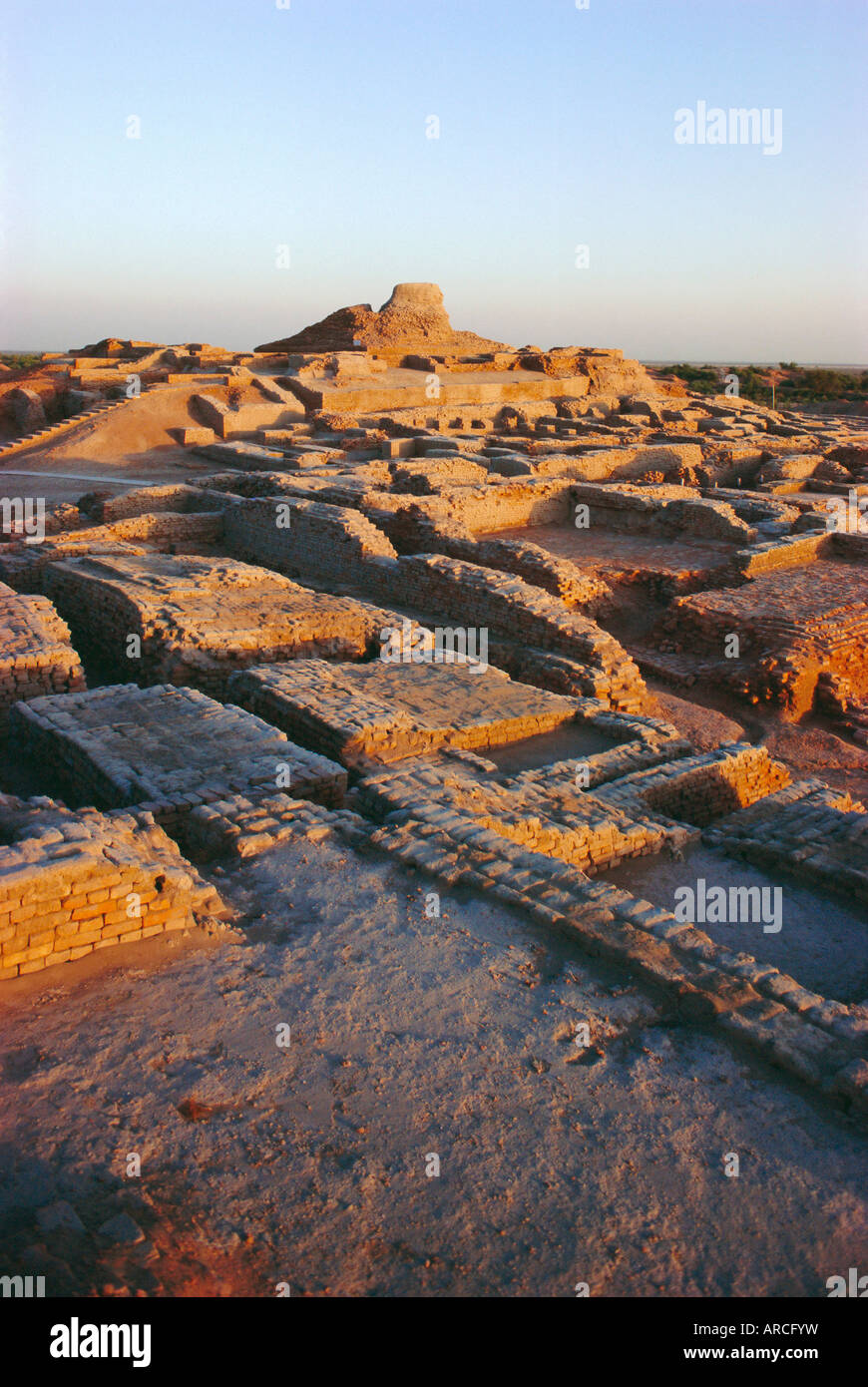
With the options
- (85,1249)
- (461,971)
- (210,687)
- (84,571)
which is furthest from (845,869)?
(84,571)

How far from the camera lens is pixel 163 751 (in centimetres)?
589

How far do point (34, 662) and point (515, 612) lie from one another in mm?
4413

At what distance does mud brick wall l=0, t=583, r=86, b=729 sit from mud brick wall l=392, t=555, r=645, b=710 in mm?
3832

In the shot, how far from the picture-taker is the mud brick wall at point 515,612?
891 cm

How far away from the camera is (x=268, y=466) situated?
1716 centimetres

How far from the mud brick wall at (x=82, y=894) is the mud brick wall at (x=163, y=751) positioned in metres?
0.91

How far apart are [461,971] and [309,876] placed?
3.27 ft

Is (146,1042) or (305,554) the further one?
(305,554)

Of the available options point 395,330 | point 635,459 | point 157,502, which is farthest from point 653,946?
point 395,330

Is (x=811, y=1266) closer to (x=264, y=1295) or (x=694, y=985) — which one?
(x=694, y=985)

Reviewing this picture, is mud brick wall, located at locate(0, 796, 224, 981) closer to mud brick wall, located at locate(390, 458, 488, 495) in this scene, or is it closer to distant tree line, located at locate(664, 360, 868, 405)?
mud brick wall, located at locate(390, 458, 488, 495)

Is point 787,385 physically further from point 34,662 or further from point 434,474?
point 34,662
